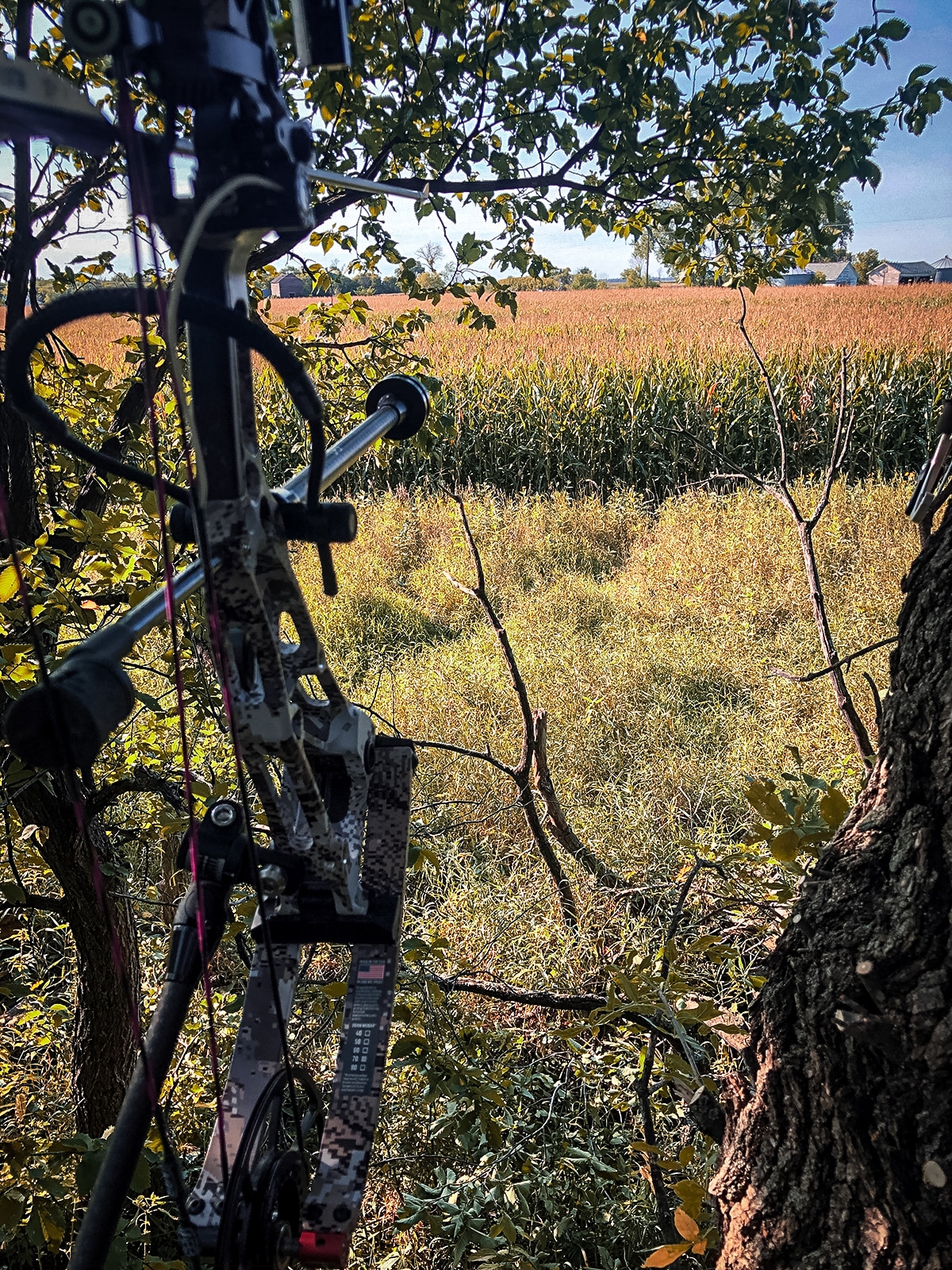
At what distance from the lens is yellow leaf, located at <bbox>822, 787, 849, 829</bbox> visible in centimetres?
136

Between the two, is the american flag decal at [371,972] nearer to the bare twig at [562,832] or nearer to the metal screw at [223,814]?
the metal screw at [223,814]

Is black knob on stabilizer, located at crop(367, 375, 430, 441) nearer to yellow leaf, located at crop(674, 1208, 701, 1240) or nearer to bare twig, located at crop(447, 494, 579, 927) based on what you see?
yellow leaf, located at crop(674, 1208, 701, 1240)

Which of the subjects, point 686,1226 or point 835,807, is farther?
point 835,807

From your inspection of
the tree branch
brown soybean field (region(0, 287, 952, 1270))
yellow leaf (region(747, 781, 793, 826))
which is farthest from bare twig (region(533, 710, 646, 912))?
yellow leaf (region(747, 781, 793, 826))

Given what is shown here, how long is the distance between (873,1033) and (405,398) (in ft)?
3.72

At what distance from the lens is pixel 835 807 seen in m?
1.36

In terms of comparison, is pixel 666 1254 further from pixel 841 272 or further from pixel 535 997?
pixel 841 272

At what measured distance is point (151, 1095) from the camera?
894 mm

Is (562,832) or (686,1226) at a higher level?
(686,1226)

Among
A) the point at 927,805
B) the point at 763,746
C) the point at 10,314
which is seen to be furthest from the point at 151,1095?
the point at 763,746

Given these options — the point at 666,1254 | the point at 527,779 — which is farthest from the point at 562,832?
the point at 666,1254

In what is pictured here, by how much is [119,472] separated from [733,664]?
4563 millimetres

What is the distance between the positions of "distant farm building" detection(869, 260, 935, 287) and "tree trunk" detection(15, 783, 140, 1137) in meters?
63.9

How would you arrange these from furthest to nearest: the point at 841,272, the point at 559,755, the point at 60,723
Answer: the point at 841,272
the point at 559,755
the point at 60,723
